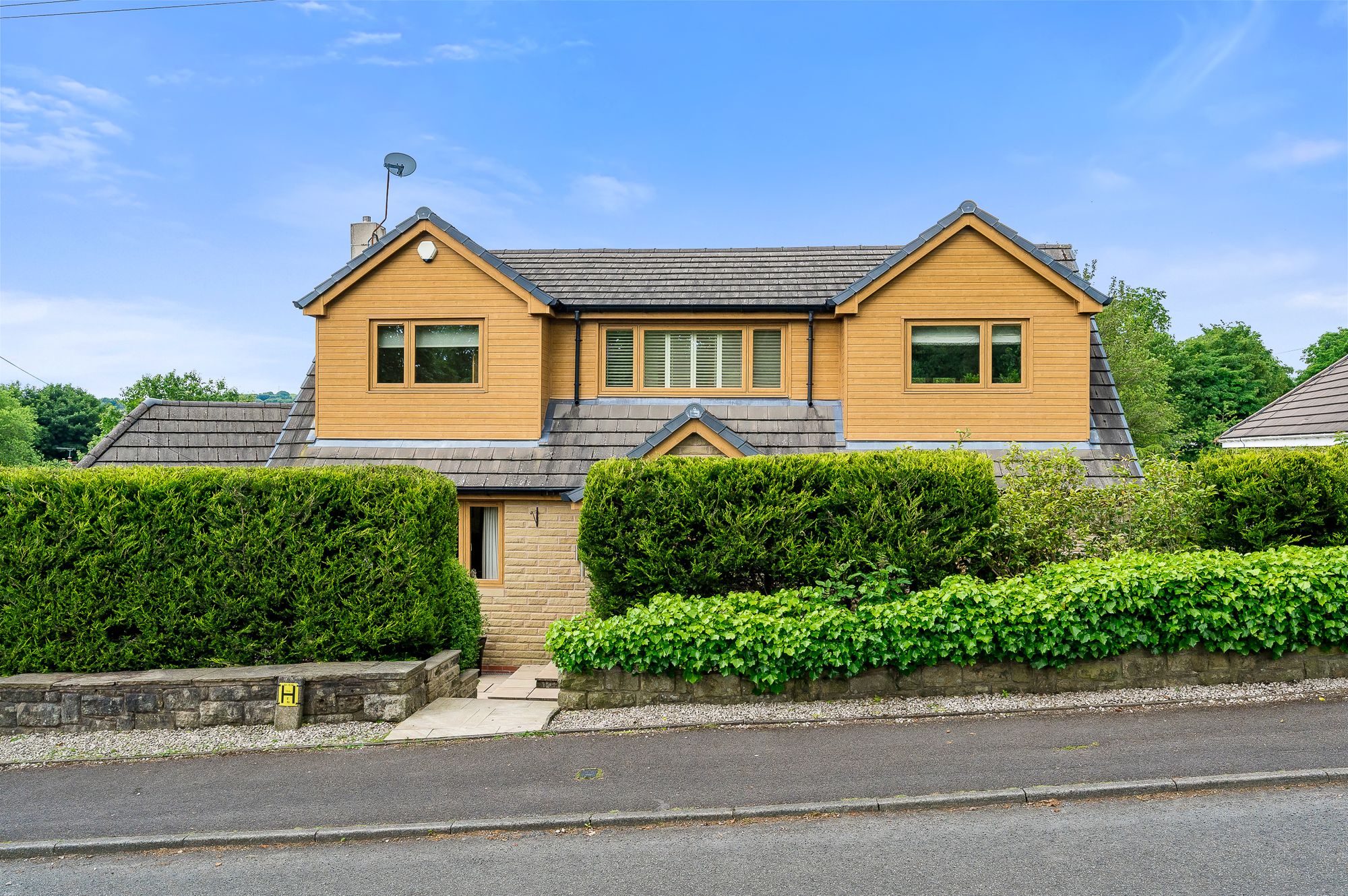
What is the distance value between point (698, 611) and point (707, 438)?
15.8 ft

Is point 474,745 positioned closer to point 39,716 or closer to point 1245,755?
point 39,716

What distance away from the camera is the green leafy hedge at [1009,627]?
8.30 metres

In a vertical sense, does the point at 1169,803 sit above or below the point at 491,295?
below

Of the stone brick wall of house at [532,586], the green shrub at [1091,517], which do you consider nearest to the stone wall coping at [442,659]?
the stone brick wall of house at [532,586]

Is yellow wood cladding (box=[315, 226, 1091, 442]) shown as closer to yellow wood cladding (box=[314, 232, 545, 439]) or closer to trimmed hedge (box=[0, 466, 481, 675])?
yellow wood cladding (box=[314, 232, 545, 439])

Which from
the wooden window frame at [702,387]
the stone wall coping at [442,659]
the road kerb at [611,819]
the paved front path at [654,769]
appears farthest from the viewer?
the wooden window frame at [702,387]

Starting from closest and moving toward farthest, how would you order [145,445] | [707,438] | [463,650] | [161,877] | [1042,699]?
[161,877] < [1042,699] < [463,650] < [707,438] < [145,445]

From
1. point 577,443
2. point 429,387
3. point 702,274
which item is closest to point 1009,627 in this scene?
point 577,443

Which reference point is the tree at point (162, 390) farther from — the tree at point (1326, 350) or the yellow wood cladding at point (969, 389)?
the tree at point (1326, 350)

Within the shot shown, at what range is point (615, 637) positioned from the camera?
8.49 m

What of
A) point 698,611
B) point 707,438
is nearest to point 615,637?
point 698,611

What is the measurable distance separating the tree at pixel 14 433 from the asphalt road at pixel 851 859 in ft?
221

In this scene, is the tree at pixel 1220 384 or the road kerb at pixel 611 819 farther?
the tree at pixel 1220 384

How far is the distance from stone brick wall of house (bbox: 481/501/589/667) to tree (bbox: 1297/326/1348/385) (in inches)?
2017
